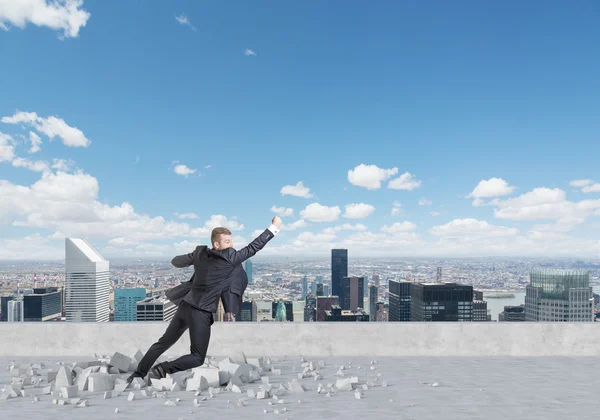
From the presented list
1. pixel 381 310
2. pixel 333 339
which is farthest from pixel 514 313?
pixel 333 339

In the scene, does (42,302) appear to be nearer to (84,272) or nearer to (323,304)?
(84,272)

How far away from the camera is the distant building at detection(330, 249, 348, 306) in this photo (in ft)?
76.0

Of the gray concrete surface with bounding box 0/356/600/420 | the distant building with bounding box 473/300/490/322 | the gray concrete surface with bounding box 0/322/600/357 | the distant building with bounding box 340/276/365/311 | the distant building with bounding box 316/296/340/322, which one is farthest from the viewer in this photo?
the distant building with bounding box 340/276/365/311

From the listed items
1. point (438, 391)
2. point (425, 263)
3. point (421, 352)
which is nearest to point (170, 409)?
point (438, 391)

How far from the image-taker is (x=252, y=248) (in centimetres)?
387

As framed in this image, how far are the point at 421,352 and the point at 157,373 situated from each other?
3.32 m

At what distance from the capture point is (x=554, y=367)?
5.09m

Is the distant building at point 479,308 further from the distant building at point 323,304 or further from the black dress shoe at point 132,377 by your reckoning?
the black dress shoe at point 132,377

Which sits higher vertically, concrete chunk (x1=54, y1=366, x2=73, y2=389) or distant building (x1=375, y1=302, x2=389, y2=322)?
concrete chunk (x1=54, y1=366, x2=73, y2=389)

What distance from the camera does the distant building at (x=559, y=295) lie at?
11.1 m

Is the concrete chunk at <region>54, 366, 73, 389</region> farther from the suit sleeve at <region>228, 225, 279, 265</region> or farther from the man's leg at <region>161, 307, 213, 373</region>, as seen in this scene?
the suit sleeve at <region>228, 225, 279, 265</region>

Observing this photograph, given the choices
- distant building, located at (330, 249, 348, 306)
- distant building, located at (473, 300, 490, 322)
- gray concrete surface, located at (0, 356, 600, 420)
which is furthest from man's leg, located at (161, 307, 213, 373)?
distant building, located at (330, 249, 348, 306)

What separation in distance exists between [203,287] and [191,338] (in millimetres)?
481

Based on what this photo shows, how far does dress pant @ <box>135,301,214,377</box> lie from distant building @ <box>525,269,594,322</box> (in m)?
9.19
